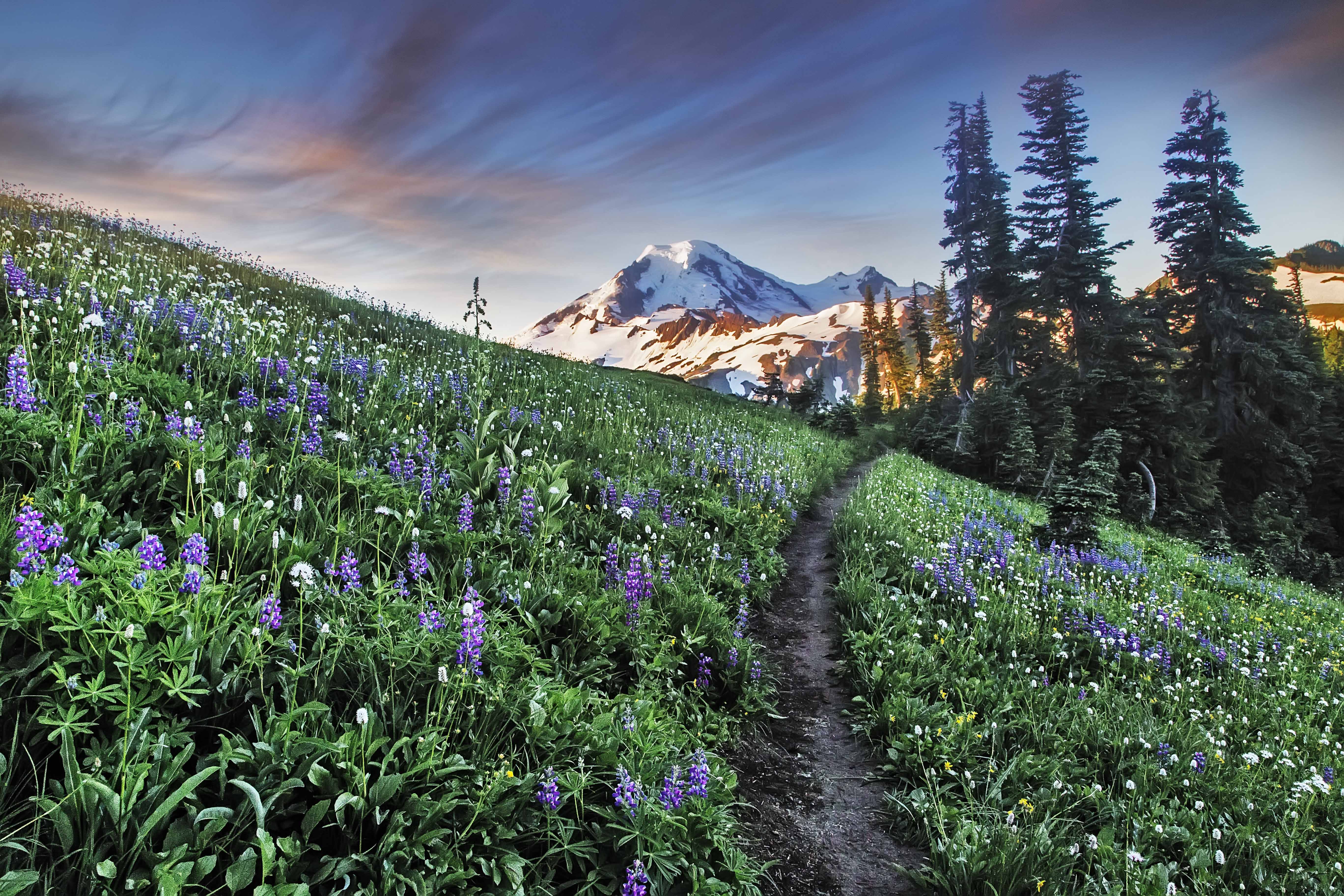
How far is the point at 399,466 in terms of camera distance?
4.98 metres

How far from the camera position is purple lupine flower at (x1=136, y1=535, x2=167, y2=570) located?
2.58 meters

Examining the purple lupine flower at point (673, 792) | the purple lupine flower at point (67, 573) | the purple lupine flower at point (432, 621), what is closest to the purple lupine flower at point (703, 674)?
the purple lupine flower at point (673, 792)

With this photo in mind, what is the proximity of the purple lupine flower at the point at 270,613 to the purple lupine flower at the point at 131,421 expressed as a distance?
212 cm

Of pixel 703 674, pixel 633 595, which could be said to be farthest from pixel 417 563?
pixel 703 674

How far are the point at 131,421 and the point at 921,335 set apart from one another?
57871 mm

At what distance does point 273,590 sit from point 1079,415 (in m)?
31.7

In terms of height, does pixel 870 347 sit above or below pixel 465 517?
above

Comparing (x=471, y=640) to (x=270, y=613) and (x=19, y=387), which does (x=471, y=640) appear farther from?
(x=19, y=387)

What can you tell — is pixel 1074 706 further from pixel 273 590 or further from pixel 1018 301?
pixel 1018 301

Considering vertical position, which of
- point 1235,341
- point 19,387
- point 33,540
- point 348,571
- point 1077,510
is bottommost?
point 1077,510

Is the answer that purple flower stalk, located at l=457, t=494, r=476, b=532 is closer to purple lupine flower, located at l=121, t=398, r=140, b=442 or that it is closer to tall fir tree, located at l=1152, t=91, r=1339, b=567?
purple lupine flower, located at l=121, t=398, r=140, b=442

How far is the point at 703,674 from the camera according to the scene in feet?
14.8

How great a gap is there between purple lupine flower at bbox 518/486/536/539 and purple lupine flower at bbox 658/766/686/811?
2.46 m

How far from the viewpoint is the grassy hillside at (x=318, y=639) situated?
2.13 metres
